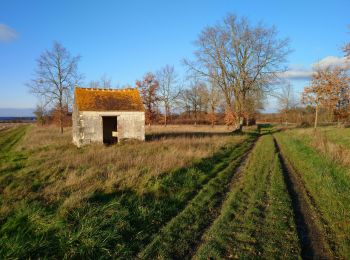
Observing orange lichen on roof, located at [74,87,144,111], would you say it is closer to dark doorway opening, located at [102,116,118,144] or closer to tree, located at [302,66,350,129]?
dark doorway opening, located at [102,116,118,144]

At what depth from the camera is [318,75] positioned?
97.9 feet

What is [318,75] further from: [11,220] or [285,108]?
[11,220]

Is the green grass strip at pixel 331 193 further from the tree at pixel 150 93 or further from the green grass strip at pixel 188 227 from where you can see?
the tree at pixel 150 93

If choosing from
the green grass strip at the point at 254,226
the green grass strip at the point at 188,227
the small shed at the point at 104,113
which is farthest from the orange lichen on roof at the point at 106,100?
the green grass strip at the point at 254,226

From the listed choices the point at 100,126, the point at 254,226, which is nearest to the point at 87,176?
the point at 254,226

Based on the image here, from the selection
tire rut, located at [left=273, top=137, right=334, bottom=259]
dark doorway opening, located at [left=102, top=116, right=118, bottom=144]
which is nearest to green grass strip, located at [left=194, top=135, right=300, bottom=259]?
tire rut, located at [left=273, top=137, right=334, bottom=259]

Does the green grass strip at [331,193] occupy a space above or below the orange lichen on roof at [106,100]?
below

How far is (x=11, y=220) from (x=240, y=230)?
15.5 ft

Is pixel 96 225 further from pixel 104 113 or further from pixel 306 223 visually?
pixel 104 113

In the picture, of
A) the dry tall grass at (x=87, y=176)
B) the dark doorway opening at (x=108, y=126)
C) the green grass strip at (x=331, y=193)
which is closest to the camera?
the green grass strip at (x=331, y=193)

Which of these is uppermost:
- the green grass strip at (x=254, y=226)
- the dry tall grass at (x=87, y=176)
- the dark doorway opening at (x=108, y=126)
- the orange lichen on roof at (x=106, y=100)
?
the orange lichen on roof at (x=106, y=100)

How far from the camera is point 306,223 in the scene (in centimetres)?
546

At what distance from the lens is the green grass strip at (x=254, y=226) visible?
172 inches

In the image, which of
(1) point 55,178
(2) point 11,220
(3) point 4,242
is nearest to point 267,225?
(3) point 4,242
